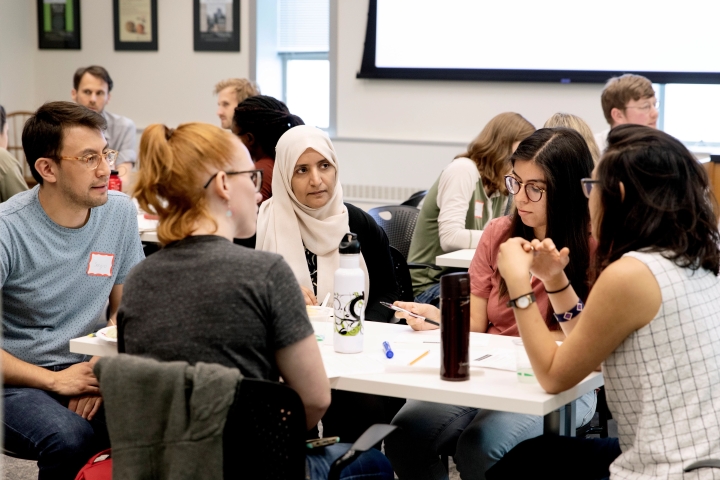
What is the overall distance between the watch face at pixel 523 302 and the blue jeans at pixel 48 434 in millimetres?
1192

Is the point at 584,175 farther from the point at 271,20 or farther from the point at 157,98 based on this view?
the point at 157,98

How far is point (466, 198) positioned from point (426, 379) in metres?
2.15

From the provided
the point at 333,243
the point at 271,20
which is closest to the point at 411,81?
the point at 271,20

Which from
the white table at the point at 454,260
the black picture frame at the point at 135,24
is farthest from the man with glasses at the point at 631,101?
the black picture frame at the point at 135,24

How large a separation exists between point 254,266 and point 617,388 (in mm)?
790

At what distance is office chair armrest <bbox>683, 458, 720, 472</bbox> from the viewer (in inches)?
61.3

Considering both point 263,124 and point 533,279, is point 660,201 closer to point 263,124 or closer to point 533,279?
point 533,279

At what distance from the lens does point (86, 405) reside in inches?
90.6

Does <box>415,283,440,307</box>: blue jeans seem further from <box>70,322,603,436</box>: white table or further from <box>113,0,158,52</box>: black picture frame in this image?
<box>113,0,158,52</box>: black picture frame

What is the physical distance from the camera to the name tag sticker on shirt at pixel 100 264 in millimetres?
2469

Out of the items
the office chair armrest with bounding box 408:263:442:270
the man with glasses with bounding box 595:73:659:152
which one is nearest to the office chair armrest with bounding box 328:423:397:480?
the office chair armrest with bounding box 408:263:442:270

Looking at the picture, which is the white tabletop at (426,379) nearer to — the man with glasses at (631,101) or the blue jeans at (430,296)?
the blue jeans at (430,296)

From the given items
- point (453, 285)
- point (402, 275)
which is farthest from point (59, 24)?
point (453, 285)

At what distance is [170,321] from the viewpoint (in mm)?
1554
